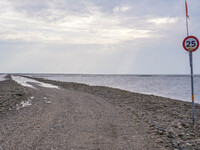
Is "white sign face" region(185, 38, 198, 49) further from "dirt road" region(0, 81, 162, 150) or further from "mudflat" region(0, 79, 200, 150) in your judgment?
"dirt road" region(0, 81, 162, 150)

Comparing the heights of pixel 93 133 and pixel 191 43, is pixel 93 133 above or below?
below

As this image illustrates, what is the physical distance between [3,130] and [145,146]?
5.72 meters

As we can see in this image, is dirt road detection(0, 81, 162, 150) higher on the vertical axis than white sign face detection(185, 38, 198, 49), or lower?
lower

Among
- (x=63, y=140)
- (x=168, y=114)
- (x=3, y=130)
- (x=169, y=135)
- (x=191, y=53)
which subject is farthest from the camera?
(x=168, y=114)

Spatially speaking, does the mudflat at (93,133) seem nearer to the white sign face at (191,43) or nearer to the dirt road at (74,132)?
the dirt road at (74,132)

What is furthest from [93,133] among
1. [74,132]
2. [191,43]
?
[191,43]

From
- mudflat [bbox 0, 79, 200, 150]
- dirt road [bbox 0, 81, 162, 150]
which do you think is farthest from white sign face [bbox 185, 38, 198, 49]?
dirt road [bbox 0, 81, 162, 150]

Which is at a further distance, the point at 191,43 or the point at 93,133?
the point at 191,43

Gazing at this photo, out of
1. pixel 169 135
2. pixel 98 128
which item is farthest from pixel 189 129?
pixel 98 128

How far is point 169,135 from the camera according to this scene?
9.53 meters

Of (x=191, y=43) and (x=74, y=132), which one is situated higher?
(x=191, y=43)

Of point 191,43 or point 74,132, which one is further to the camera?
point 191,43

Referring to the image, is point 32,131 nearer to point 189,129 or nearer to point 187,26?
point 189,129

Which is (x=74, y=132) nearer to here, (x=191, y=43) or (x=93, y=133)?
(x=93, y=133)
